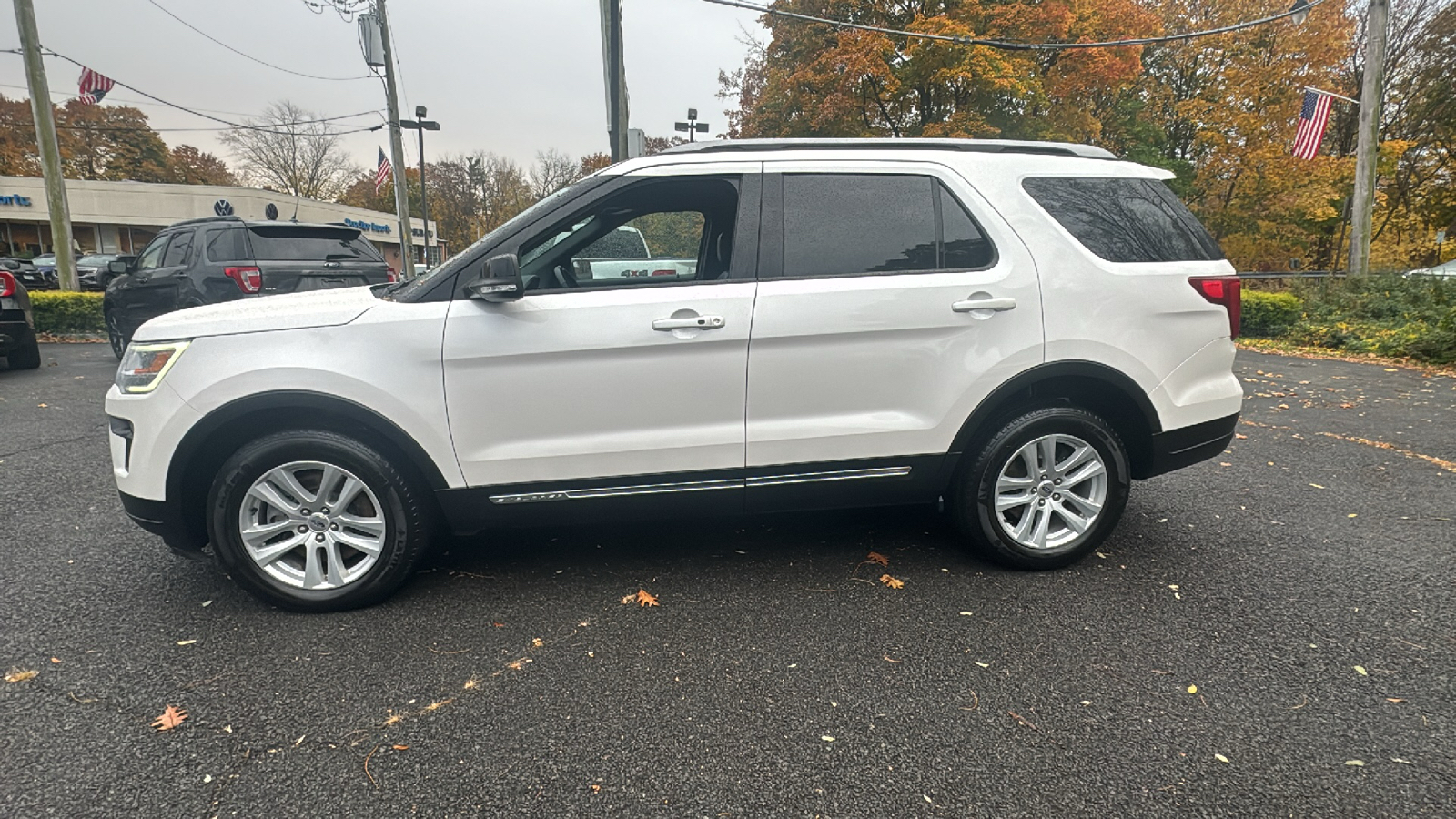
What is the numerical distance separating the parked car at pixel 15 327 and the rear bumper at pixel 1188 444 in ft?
37.1

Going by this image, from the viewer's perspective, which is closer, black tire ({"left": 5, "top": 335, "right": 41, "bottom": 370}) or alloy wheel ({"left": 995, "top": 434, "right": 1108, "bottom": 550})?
alloy wheel ({"left": 995, "top": 434, "right": 1108, "bottom": 550})

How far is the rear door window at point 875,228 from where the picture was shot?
3.29m

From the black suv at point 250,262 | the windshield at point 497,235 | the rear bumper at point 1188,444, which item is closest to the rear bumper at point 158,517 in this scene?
the windshield at point 497,235

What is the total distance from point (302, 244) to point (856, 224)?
729cm

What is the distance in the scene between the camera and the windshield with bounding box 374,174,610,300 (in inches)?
124

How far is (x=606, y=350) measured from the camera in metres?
3.07

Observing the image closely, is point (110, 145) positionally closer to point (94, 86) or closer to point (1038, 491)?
point (94, 86)

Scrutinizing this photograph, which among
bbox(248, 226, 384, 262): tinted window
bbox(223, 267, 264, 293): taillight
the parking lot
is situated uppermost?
bbox(248, 226, 384, 262): tinted window

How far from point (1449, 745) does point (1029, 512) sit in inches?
61.2

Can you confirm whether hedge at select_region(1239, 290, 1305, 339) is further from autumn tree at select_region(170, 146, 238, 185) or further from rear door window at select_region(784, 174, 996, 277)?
autumn tree at select_region(170, 146, 238, 185)

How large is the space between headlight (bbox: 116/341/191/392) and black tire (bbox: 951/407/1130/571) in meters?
3.37

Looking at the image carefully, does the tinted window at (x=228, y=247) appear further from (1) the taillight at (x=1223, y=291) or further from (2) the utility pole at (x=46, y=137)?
(1) the taillight at (x=1223, y=291)

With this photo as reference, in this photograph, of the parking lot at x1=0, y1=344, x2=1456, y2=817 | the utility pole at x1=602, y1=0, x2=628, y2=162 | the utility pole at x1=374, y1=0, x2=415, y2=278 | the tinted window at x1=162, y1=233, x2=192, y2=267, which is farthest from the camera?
the utility pole at x1=374, y1=0, x2=415, y2=278

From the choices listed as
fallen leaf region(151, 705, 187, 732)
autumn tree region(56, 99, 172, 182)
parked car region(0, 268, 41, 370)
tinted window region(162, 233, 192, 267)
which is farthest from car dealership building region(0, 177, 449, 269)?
fallen leaf region(151, 705, 187, 732)
